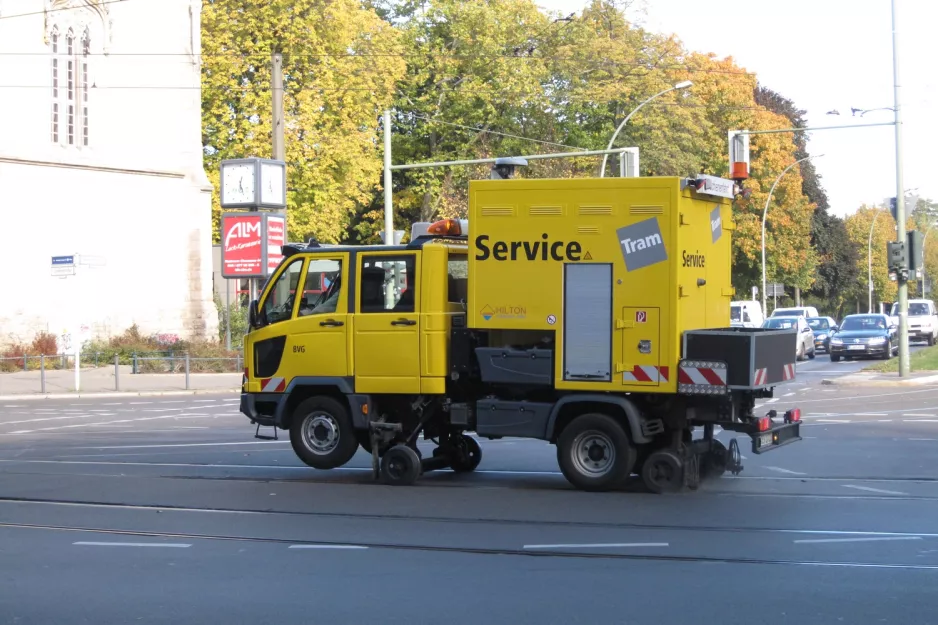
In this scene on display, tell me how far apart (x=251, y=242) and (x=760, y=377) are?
20.3 meters

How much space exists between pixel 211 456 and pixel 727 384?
24.3 ft

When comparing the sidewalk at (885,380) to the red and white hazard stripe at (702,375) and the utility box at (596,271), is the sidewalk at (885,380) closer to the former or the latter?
the utility box at (596,271)

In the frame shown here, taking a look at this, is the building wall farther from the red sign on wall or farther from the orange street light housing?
the orange street light housing

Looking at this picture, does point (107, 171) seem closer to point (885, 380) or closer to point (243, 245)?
point (243, 245)

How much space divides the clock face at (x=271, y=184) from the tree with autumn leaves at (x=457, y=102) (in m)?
14.2

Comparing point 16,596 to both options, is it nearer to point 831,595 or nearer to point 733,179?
point 831,595

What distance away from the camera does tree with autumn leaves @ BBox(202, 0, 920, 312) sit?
4416cm

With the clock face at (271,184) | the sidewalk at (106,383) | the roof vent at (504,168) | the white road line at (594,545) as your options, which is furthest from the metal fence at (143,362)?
the white road line at (594,545)

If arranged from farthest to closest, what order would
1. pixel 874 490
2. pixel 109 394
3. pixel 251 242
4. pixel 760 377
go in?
1. pixel 251 242
2. pixel 109 394
3. pixel 874 490
4. pixel 760 377

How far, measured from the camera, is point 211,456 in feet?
50.0

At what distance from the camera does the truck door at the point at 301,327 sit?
12.4m

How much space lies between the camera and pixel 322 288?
12.7 metres

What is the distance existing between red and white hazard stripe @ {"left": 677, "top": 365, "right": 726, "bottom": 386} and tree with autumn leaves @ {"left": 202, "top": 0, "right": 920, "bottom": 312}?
111 ft

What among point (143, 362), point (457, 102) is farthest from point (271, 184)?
point (457, 102)
